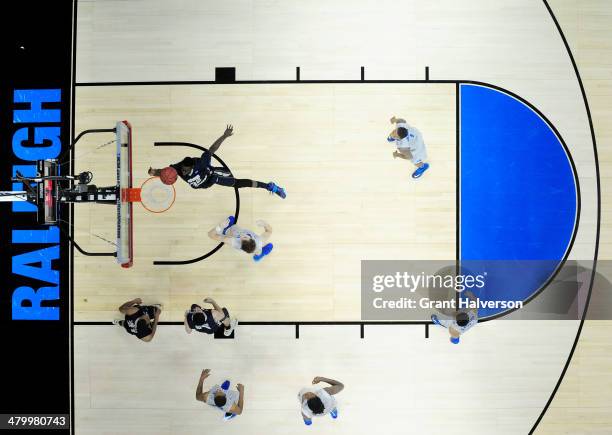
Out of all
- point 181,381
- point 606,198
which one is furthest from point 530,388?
point 181,381

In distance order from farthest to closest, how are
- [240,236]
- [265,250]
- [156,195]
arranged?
[156,195] → [265,250] → [240,236]

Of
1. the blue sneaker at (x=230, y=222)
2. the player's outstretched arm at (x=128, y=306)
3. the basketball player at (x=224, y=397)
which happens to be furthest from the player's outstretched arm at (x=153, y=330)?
the blue sneaker at (x=230, y=222)

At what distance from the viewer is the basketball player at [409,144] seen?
18.6ft

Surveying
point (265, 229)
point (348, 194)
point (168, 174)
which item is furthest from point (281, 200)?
point (168, 174)

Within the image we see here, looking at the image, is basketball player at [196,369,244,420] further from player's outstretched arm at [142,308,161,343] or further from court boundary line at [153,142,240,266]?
court boundary line at [153,142,240,266]

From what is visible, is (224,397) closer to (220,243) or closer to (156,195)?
(220,243)

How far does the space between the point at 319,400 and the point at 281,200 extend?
9.51 feet

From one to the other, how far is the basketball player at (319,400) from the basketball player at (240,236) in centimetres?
209

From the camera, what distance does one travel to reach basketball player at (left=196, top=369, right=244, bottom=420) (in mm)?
5590

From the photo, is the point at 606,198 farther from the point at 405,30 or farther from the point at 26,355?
the point at 26,355

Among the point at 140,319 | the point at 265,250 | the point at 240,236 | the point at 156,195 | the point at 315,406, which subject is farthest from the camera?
the point at 156,195

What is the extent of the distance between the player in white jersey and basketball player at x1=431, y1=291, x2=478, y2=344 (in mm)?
2803

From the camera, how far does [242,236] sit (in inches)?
222

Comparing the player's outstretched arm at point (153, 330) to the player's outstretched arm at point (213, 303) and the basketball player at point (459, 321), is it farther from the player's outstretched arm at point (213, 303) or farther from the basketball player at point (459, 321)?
the basketball player at point (459, 321)
